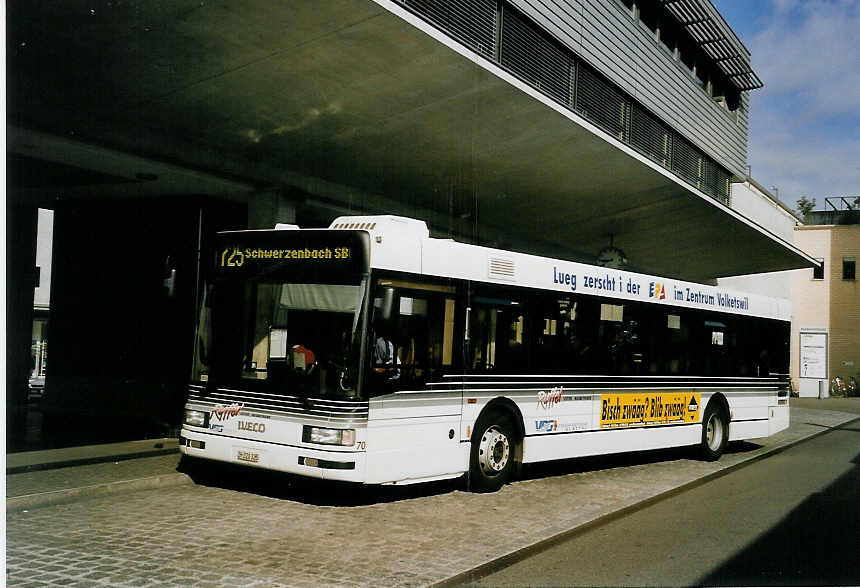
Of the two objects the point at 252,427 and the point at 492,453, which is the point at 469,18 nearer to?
the point at 492,453

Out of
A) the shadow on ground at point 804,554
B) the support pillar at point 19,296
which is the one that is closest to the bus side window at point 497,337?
the shadow on ground at point 804,554

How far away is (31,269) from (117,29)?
10.1 meters

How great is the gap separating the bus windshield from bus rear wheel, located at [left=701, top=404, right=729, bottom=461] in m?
8.05

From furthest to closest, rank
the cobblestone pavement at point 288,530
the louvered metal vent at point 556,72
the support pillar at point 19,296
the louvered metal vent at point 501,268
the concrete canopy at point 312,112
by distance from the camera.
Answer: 1. the support pillar at point 19,296
2. the louvered metal vent at point 556,72
3. the louvered metal vent at point 501,268
4. the concrete canopy at point 312,112
5. the cobblestone pavement at point 288,530

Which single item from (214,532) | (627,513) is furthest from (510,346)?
(214,532)

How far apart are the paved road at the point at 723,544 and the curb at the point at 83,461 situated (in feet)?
20.0

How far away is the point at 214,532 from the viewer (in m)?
7.33

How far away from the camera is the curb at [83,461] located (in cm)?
977

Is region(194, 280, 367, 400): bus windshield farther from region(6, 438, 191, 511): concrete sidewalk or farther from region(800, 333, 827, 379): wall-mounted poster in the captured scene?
region(800, 333, 827, 379): wall-mounted poster

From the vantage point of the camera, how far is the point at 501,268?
34.1 feet

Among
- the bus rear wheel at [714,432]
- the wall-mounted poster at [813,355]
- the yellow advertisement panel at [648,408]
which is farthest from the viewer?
the wall-mounted poster at [813,355]

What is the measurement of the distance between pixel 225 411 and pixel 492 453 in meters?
3.17

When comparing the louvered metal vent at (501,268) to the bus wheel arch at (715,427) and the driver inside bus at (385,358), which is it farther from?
the bus wheel arch at (715,427)

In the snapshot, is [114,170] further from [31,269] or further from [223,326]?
[223,326]
